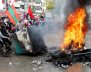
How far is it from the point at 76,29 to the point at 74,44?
0.68m

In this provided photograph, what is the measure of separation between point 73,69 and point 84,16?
3.23m

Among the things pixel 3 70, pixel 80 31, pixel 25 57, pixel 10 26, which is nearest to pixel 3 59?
pixel 25 57

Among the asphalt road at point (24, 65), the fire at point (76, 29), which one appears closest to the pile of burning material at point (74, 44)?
the fire at point (76, 29)

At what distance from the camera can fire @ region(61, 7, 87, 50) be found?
41.9 ft

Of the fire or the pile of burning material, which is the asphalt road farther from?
the fire

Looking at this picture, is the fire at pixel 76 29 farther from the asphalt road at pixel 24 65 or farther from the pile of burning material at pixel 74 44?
the asphalt road at pixel 24 65

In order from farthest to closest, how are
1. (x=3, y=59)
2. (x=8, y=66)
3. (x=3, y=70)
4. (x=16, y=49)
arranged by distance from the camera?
(x=16, y=49)
(x=3, y=59)
(x=8, y=66)
(x=3, y=70)

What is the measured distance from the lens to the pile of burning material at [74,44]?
38.1 feet

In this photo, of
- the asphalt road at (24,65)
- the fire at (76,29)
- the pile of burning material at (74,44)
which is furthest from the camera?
the fire at (76,29)

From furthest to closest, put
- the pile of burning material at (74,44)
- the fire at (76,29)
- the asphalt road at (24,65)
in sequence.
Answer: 1. the fire at (76,29)
2. the pile of burning material at (74,44)
3. the asphalt road at (24,65)

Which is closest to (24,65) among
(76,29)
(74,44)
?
(74,44)

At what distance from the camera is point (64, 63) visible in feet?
37.1

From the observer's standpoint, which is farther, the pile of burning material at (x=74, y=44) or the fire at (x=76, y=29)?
the fire at (x=76, y=29)

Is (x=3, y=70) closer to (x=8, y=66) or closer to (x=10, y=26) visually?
(x=8, y=66)
